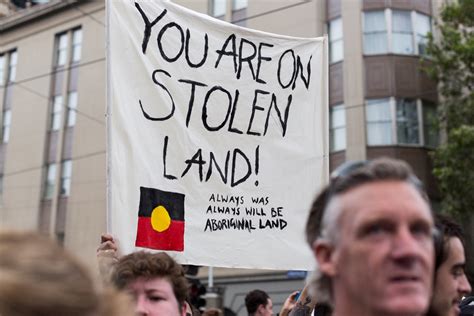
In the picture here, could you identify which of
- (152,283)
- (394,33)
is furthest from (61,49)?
(152,283)

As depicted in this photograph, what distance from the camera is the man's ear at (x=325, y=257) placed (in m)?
1.92

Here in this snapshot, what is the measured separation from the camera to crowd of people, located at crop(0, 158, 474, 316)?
4.68 ft

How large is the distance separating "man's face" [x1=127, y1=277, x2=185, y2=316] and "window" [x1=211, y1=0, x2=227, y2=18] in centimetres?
2104

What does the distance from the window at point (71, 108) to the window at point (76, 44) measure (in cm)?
136

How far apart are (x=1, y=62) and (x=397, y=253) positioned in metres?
30.1

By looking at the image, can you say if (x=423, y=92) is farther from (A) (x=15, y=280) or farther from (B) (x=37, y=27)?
(A) (x=15, y=280)

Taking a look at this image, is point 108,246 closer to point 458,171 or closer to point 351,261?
point 351,261

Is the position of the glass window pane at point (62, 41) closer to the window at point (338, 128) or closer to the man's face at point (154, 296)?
the window at point (338, 128)

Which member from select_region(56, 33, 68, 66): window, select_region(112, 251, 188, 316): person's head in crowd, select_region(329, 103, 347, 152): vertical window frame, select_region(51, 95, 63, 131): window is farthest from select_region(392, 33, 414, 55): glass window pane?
select_region(112, 251, 188, 316): person's head in crowd

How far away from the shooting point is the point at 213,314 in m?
6.65

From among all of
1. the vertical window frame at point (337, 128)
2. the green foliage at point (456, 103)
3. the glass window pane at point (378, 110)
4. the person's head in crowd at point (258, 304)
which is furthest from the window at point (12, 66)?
the person's head in crowd at point (258, 304)

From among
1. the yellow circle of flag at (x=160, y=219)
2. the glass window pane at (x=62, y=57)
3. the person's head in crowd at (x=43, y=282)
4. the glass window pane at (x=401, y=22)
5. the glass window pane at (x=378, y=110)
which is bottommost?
the person's head in crowd at (x=43, y=282)

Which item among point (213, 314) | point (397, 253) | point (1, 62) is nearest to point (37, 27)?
point (1, 62)

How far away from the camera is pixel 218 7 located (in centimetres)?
2394
